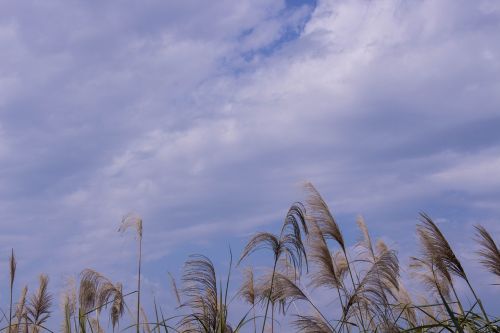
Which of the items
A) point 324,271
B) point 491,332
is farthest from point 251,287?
point 491,332

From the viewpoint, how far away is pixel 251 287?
7.95 metres

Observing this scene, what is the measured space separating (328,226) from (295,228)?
60.0 inches

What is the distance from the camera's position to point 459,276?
20.8 feet

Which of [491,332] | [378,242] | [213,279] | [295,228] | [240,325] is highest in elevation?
[378,242]

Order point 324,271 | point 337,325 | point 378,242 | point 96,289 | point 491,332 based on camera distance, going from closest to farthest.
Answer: point 491,332
point 337,325
point 96,289
point 324,271
point 378,242

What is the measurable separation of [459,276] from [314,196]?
1.88 m

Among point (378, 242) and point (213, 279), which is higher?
point (378, 242)

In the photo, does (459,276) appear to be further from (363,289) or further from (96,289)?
(96,289)

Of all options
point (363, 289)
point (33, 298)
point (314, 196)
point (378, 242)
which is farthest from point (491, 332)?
point (33, 298)

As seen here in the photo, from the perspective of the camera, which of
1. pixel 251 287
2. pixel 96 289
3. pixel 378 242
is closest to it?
pixel 96 289

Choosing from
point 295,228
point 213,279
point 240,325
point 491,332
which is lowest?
point 491,332

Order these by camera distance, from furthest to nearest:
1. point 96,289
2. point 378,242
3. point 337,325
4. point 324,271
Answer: point 378,242 → point 324,271 → point 96,289 → point 337,325

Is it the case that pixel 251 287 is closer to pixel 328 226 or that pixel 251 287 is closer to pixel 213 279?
pixel 328 226

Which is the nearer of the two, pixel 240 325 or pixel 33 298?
pixel 240 325
